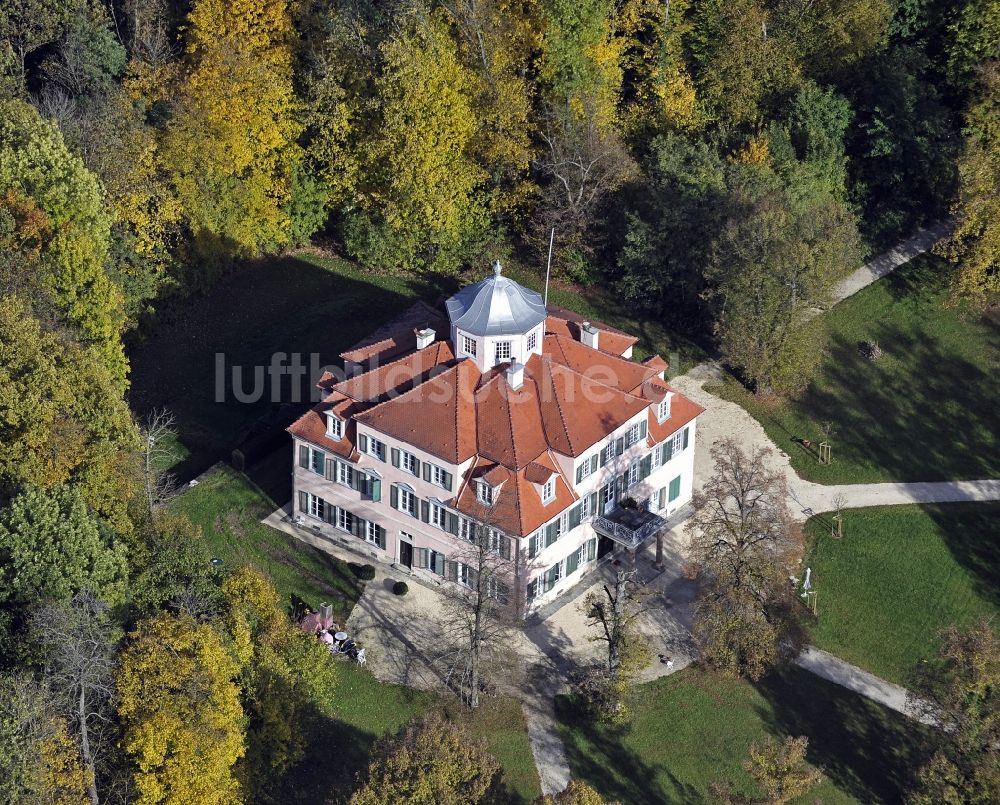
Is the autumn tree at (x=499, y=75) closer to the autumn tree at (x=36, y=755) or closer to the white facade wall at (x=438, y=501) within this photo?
the white facade wall at (x=438, y=501)

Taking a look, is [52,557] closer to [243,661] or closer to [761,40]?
[243,661]

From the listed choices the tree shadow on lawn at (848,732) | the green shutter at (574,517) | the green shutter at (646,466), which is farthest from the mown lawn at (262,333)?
the tree shadow on lawn at (848,732)

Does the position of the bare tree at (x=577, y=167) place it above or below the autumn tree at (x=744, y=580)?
above

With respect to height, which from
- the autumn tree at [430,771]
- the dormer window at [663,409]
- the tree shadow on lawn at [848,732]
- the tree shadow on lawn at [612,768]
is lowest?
the tree shadow on lawn at [612,768]

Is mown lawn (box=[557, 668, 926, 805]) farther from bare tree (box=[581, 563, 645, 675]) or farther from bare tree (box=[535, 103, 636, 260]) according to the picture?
bare tree (box=[535, 103, 636, 260])

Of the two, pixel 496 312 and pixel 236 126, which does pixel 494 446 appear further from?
pixel 236 126

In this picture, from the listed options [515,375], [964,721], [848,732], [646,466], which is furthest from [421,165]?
[964,721]

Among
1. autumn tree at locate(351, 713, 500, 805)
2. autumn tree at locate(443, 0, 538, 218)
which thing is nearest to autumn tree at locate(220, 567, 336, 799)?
autumn tree at locate(351, 713, 500, 805)
